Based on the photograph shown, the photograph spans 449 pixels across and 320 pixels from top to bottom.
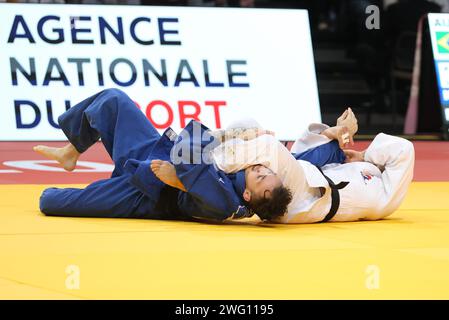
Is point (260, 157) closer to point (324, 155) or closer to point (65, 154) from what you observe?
point (324, 155)

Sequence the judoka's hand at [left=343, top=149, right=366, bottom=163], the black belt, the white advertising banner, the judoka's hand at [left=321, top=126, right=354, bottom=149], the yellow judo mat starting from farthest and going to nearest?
the white advertising banner → the judoka's hand at [left=343, top=149, right=366, bottom=163] → the judoka's hand at [left=321, top=126, right=354, bottom=149] → the black belt → the yellow judo mat

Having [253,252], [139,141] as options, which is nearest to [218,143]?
[139,141]

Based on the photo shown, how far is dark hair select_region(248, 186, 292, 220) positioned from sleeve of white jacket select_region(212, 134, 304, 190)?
14cm

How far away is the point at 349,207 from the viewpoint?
619 cm

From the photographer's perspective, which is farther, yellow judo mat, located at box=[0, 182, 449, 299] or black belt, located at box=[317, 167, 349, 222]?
black belt, located at box=[317, 167, 349, 222]

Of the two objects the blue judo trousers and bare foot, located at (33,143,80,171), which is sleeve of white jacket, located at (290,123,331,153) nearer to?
the blue judo trousers

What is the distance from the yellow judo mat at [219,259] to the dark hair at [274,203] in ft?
0.41

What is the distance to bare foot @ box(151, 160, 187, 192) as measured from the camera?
571 centimetres

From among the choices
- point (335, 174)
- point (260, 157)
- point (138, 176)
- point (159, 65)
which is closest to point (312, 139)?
point (335, 174)

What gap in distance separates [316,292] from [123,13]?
24.8 ft

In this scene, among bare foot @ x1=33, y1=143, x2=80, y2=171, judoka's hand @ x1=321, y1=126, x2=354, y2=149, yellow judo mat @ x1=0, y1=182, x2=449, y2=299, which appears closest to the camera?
yellow judo mat @ x1=0, y1=182, x2=449, y2=299

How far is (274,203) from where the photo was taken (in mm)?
5672

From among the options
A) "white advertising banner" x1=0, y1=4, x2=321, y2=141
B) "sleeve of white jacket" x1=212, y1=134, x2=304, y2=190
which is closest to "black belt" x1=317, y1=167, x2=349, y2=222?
"sleeve of white jacket" x1=212, y1=134, x2=304, y2=190

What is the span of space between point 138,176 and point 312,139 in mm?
1242
